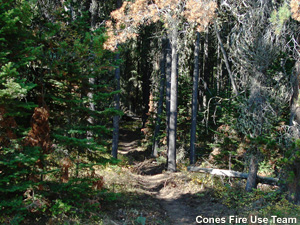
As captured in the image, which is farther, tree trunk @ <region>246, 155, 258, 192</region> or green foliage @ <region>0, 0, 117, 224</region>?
tree trunk @ <region>246, 155, 258, 192</region>

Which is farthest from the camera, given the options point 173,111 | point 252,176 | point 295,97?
point 173,111

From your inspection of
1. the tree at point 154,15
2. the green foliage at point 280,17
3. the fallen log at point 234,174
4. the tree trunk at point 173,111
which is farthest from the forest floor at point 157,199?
the green foliage at point 280,17

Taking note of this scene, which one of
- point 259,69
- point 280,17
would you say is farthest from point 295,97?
point 280,17

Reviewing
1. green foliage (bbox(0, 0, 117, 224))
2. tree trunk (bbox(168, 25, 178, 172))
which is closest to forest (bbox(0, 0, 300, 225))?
green foliage (bbox(0, 0, 117, 224))

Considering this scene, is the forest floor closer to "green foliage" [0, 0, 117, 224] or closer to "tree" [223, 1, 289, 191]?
"green foliage" [0, 0, 117, 224]

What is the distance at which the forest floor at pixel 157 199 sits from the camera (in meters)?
8.30

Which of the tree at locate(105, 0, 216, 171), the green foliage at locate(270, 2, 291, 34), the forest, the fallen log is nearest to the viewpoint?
the forest

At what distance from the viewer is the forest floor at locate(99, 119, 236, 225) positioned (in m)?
8.30

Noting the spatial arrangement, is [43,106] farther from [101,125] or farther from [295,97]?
[295,97]

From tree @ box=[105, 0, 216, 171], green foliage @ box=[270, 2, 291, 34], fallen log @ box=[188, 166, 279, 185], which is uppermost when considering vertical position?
tree @ box=[105, 0, 216, 171]

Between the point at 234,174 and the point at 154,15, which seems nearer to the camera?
the point at 154,15

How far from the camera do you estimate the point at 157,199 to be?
36.6ft

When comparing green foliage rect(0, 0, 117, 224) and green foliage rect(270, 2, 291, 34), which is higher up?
green foliage rect(270, 2, 291, 34)

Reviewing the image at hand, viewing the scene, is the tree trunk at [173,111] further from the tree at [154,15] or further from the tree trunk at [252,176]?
the tree trunk at [252,176]
